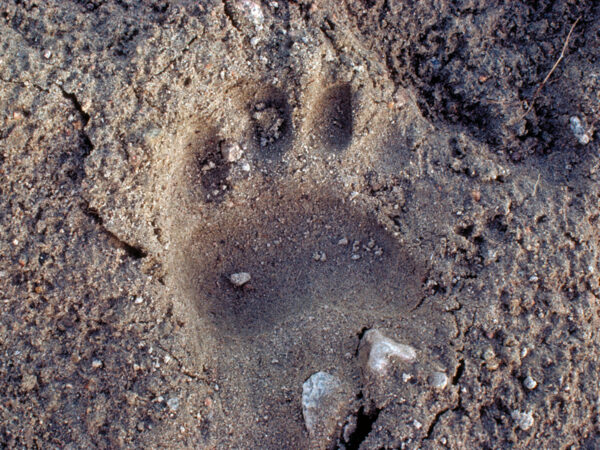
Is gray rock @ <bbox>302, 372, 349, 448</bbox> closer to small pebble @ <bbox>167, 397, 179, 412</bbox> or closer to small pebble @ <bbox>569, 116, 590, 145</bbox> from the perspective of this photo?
small pebble @ <bbox>167, 397, 179, 412</bbox>

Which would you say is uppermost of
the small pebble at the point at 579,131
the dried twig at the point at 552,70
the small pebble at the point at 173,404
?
the dried twig at the point at 552,70

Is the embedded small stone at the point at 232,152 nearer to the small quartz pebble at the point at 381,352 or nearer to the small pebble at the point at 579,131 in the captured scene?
the small quartz pebble at the point at 381,352

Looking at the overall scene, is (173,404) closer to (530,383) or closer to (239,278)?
(239,278)

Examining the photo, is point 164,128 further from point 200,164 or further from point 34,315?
point 34,315

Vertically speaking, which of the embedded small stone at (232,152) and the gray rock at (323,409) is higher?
the embedded small stone at (232,152)

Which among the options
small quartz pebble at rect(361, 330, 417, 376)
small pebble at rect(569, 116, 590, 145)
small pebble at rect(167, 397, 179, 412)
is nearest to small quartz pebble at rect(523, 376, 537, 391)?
small quartz pebble at rect(361, 330, 417, 376)

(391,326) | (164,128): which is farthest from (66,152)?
(391,326)

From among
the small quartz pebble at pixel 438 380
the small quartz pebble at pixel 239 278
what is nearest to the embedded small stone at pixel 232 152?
the small quartz pebble at pixel 239 278

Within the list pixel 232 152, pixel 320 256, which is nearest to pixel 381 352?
pixel 320 256
